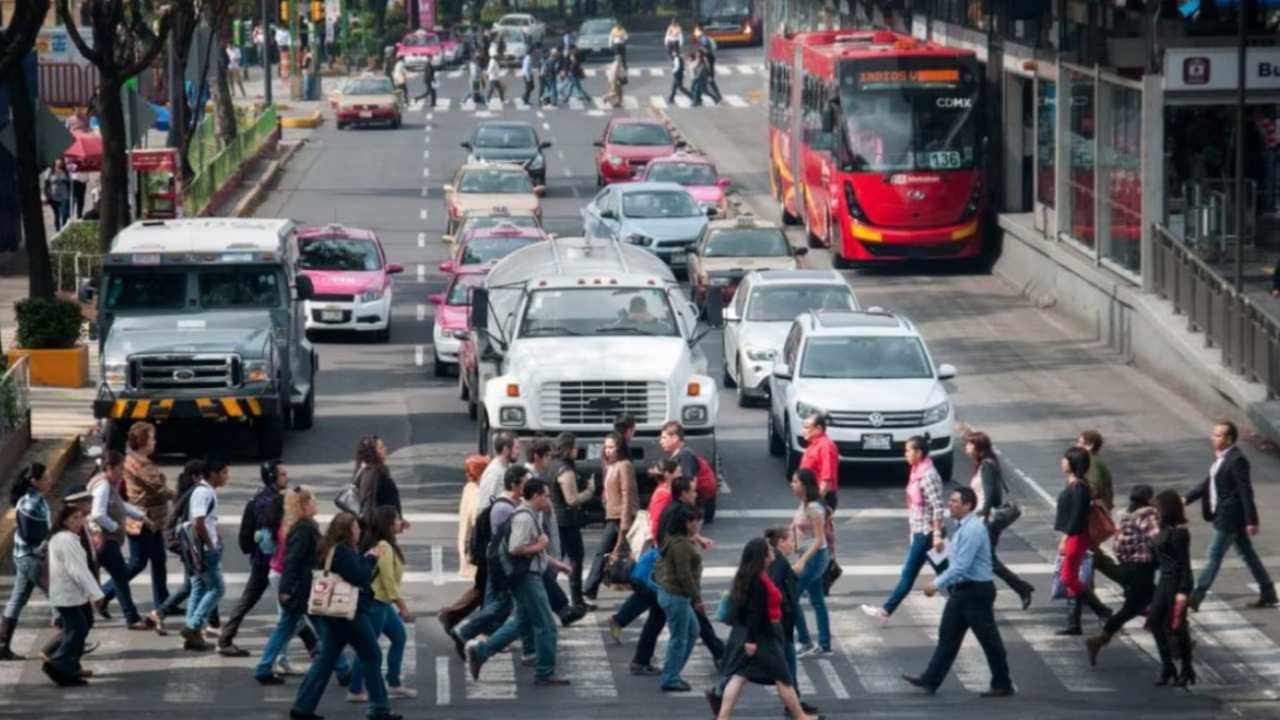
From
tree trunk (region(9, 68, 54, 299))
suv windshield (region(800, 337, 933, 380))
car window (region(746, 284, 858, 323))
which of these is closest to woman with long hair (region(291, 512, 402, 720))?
suv windshield (region(800, 337, 933, 380))

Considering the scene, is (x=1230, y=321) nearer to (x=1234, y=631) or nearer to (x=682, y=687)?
(x=1234, y=631)

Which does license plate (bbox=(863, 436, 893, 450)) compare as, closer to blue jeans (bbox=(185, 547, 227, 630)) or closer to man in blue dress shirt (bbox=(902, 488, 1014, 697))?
man in blue dress shirt (bbox=(902, 488, 1014, 697))

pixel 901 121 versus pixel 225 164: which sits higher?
pixel 901 121

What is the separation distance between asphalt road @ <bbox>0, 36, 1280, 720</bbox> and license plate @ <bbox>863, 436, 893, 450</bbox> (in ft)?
1.69

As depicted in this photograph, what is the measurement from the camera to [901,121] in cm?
4256

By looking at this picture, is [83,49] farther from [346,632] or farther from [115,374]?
[346,632]

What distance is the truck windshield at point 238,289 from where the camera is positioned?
28.2m

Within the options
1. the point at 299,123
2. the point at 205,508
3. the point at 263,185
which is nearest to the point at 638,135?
the point at 263,185

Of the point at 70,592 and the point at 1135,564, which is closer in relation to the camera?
the point at 70,592

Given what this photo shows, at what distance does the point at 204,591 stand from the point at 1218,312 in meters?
15.5

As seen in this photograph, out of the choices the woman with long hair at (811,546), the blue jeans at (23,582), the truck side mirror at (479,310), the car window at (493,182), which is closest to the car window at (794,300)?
the truck side mirror at (479,310)

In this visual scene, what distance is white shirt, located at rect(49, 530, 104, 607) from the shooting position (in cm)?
1811

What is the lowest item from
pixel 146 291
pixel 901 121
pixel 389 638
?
pixel 389 638

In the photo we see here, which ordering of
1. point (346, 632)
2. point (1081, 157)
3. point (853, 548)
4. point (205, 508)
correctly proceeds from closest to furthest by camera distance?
point (346, 632) < point (205, 508) < point (853, 548) < point (1081, 157)
